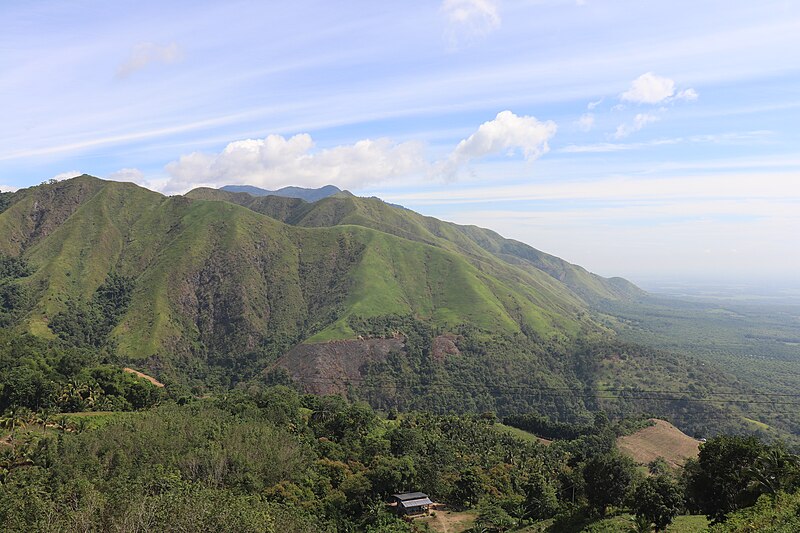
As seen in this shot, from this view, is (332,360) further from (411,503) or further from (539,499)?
(539,499)

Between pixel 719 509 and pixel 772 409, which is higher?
pixel 719 509

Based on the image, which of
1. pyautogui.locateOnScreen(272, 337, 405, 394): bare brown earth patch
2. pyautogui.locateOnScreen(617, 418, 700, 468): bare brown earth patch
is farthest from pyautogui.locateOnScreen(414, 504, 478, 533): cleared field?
pyautogui.locateOnScreen(272, 337, 405, 394): bare brown earth patch

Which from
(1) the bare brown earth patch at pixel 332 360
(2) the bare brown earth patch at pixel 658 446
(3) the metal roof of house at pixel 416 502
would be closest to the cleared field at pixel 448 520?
(3) the metal roof of house at pixel 416 502

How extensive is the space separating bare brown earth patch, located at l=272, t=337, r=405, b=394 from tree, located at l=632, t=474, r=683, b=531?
129162mm

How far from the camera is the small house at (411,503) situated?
71375mm

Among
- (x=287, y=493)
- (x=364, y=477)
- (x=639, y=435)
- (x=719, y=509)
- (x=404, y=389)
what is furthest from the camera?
(x=404, y=389)

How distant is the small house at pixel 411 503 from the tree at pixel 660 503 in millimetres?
31889

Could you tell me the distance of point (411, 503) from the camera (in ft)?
235

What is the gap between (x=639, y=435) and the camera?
12138 centimetres

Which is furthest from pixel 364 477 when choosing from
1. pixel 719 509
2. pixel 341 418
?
pixel 719 509

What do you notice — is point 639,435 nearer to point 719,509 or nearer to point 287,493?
point 719,509

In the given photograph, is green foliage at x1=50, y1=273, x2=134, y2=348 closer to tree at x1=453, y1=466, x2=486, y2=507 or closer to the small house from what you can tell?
the small house

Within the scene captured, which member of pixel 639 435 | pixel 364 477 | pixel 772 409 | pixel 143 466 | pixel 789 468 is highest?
pixel 789 468

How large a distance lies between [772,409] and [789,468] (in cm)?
17719
